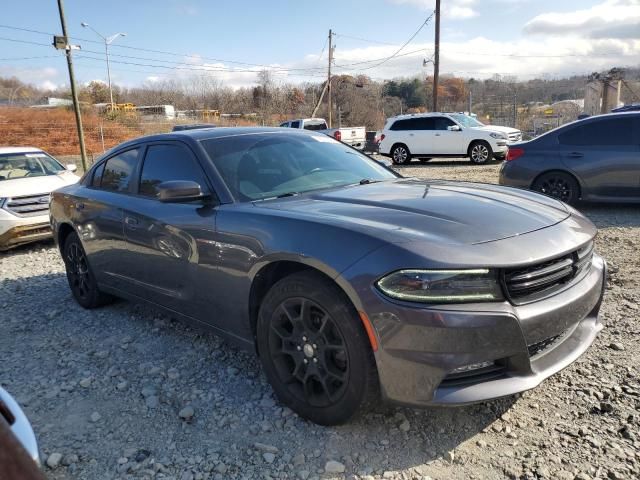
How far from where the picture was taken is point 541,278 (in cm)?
239

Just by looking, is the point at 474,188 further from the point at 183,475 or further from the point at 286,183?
the point at 183,475

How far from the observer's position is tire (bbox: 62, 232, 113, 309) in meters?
4.74

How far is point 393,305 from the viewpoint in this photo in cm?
223

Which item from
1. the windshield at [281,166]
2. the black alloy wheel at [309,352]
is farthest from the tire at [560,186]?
the black alloy wheel at [309,352]

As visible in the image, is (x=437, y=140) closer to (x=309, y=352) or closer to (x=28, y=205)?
(x=28, y=205)

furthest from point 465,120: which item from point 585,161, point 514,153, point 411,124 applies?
point 585,161

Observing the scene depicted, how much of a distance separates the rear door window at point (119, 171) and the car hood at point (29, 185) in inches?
146

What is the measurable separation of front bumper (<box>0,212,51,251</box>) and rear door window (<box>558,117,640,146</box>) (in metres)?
7.96

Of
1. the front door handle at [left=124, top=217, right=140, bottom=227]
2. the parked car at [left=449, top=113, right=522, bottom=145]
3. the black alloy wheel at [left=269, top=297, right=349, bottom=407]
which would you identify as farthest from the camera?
the parked car at [left=449, top=113, right=522, bottom=145]

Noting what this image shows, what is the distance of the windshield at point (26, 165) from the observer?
321 inches

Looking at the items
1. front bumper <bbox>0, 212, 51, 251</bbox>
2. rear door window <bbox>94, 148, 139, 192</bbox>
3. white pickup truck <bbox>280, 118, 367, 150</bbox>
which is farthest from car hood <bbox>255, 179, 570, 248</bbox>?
white pickup truck <bbox>280, 118, 367, 150</bbox>

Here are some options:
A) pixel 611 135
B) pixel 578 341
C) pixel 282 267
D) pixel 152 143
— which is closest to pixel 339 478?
pixel 282 267

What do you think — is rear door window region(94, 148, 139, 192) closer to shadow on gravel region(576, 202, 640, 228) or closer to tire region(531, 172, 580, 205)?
shadow on gravel region(576, 202, 640, 228)

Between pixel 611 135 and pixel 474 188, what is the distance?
18.4ft
